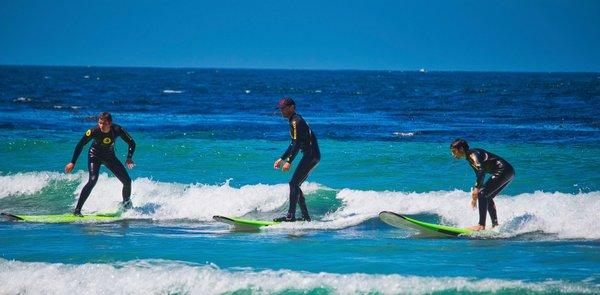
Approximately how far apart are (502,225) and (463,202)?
7.14 feet

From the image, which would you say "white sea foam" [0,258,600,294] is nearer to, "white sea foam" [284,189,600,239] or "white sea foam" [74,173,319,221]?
"white sea foam" [284,189,600,239]

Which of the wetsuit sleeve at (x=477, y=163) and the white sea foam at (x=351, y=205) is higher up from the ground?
the wetsuit sleeve at (x=477, y=163)

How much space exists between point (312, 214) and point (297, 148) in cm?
288

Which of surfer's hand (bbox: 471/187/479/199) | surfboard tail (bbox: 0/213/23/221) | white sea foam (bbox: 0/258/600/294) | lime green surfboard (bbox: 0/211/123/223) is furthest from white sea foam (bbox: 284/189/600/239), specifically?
surfboard tail (bbox: 0/213/23/221)

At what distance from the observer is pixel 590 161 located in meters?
20.3

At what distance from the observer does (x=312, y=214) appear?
48.5 feet

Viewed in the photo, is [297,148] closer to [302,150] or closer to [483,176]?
[302,150]

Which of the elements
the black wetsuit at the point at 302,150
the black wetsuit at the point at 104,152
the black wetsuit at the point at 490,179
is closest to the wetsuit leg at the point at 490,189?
the black wetsuit at the point at 490,179

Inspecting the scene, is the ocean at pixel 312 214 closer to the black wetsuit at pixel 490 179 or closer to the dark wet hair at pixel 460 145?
the black wetsuit at pixel 490 179

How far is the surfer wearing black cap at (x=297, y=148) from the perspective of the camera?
12062 mm

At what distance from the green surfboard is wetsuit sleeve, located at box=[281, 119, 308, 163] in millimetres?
1559

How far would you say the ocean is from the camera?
9188 mm

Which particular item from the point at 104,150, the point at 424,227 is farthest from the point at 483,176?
the point at 104,150

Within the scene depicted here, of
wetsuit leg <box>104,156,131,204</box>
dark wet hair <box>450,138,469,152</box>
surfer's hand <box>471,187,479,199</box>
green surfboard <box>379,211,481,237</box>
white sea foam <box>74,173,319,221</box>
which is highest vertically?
dark wet hair <box>450,138,469,152</box>
